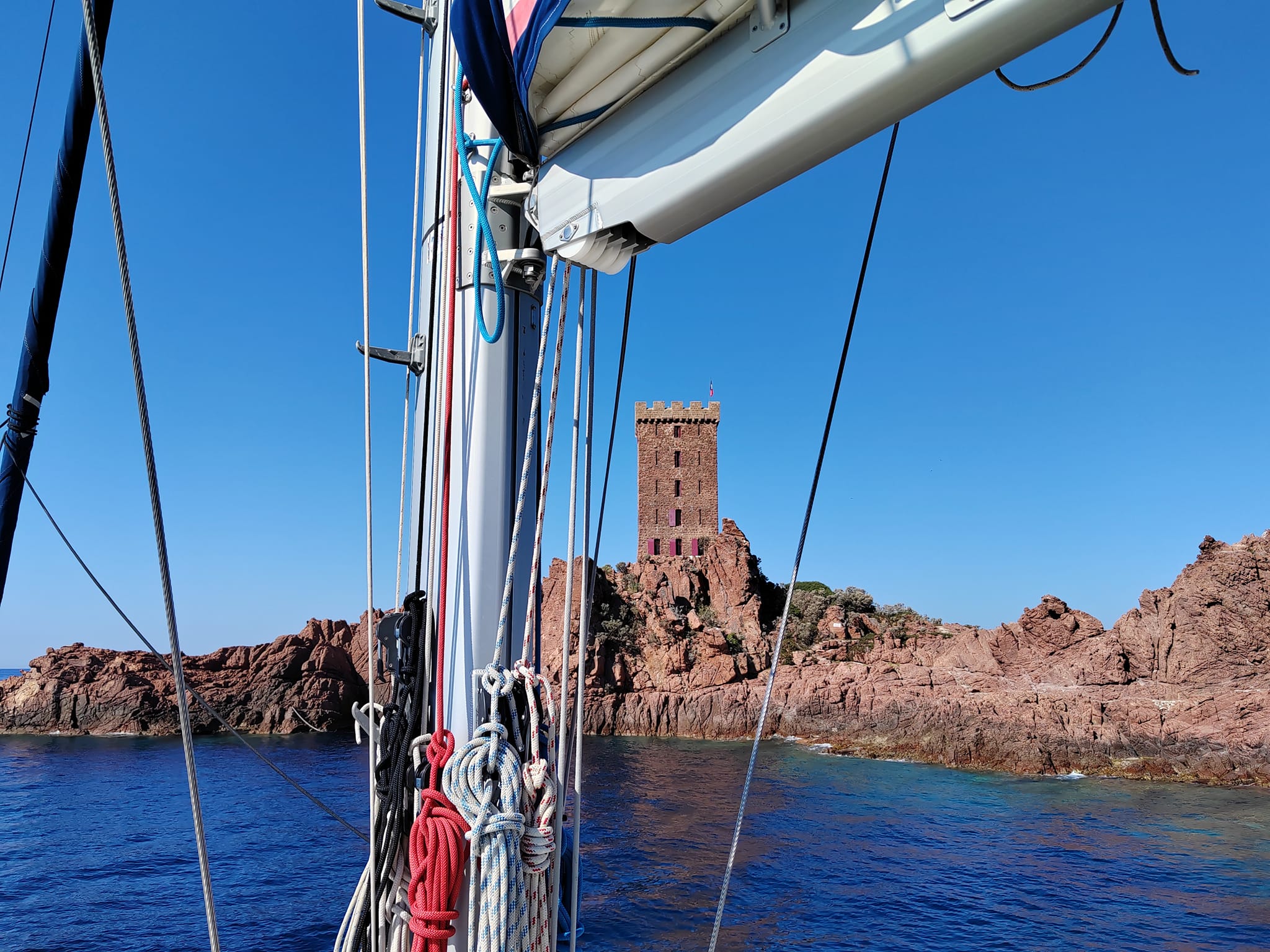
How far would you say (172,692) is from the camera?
32250mm

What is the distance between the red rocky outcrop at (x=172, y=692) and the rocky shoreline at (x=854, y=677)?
9cm

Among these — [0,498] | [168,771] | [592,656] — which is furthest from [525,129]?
[592,656]

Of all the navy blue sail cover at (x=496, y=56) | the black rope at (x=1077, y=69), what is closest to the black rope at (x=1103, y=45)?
the black rope at (x=1077, y=69)

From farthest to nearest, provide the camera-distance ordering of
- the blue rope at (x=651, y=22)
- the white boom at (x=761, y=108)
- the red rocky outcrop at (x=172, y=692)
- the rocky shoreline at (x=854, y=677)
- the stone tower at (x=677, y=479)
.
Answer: the stone tower at (x=677, y=479) < the red rocky outcrop at (x=172, y=692) < the rocky shoreline at (x=854, y=677) < the blue rope at (x=651, y=22) < the white boom at (x=761, y=108)

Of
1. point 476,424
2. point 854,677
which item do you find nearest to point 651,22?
point 476,424

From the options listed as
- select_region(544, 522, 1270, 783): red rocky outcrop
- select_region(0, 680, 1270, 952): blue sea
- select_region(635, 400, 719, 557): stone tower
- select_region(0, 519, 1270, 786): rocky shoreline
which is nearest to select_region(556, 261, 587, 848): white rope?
select_region(0, 680, 1270, 952): blue sea

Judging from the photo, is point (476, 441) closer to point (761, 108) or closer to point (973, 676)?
point (761, 108)

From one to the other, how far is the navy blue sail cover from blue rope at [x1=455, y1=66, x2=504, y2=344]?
214 mm

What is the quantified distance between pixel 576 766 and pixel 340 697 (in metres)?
35.3

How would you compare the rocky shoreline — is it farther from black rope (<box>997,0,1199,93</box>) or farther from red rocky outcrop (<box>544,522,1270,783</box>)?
black rope (<box>997,0,1199,93</box>)

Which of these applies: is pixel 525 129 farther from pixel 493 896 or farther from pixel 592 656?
pixel 592 656

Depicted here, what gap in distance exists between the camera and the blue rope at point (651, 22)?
179cm

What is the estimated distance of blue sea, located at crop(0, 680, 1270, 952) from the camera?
39.9ft

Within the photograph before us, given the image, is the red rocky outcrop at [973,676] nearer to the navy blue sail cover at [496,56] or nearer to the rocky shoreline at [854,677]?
the rocky shoreline at [854,677]
